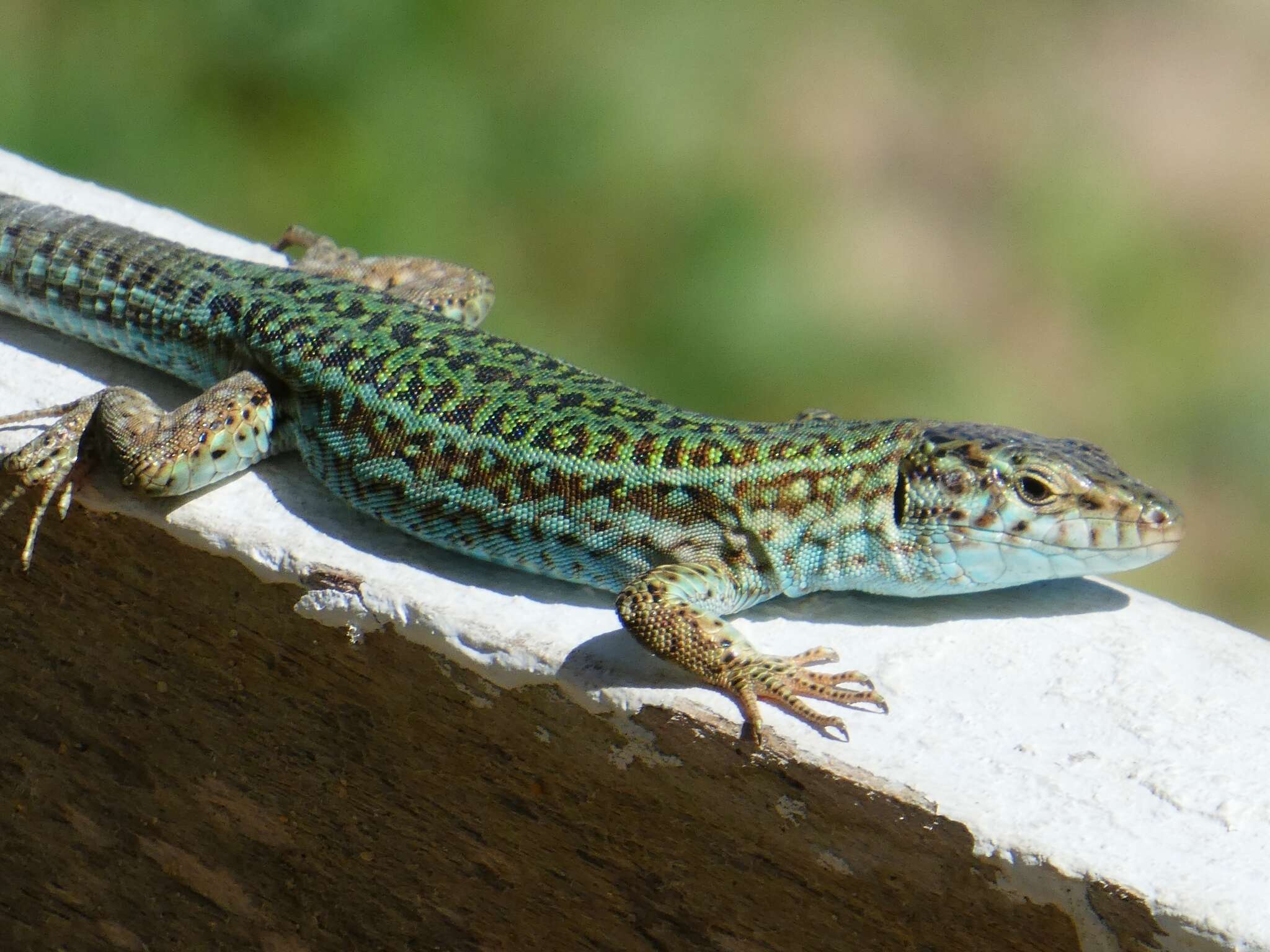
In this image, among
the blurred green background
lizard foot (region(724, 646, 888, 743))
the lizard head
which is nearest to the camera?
lizard foot (region(724, 646, 888, 743))

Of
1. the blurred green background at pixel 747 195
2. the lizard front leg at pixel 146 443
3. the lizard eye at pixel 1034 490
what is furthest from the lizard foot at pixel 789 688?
the blurred green background at pixel 747 195

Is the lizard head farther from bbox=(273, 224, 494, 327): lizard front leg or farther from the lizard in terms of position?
bbox=(273, 224, 494, 327): lizard front leg

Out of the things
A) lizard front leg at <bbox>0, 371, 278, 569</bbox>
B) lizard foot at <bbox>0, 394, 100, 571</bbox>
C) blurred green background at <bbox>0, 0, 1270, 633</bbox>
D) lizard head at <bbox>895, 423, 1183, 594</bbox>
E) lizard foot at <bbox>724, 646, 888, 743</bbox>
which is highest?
blurred green background at <bbox>0, 0, 1270, 633</bbox>

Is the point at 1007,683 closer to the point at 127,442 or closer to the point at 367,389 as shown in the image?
the point at 367,389

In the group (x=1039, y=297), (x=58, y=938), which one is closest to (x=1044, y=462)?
(x=58, y=938)

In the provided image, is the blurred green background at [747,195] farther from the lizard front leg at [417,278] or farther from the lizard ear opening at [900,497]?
the lizard ear opening at [900,497]

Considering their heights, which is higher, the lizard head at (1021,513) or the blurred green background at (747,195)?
the blurred green background at (747,195)

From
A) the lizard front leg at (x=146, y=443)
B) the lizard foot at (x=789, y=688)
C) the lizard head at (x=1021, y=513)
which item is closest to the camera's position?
the lizard foot at (x=789, y=688)

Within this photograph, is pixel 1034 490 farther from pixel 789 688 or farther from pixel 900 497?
pixel 789 688

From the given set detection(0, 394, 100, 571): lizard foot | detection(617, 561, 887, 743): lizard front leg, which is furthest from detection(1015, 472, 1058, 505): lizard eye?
detection(0, 394, 100, 571): lizard foot
